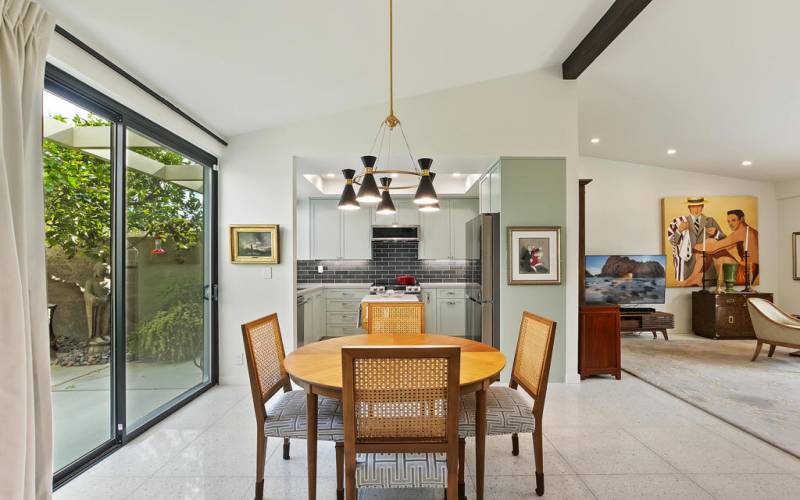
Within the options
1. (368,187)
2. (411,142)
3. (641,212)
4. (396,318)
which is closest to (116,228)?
(368,187)

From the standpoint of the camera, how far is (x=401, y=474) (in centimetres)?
153

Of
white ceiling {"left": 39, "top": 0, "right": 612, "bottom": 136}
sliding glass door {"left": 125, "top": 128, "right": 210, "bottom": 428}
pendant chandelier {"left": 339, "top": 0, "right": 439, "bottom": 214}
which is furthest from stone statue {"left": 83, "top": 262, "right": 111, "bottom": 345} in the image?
pendant chandelier {"left": 339, "top": 0, "right": 439, "bottom": 214}

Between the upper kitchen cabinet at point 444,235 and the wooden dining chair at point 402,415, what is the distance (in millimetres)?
4508

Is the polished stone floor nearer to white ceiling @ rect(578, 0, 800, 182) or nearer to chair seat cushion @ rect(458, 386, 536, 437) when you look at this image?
chair seat cushion @ rect(458, 386, 536, 437)

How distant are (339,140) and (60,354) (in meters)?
2.64

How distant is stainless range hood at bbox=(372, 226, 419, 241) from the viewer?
589cm

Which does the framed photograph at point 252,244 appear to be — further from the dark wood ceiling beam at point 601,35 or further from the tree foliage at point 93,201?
the dark wood ceiling beam at point 601,35

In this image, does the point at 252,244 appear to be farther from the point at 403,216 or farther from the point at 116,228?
the point at 403,216

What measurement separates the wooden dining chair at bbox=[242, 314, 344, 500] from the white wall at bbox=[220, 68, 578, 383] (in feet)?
5.06

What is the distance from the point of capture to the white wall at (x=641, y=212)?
599cm

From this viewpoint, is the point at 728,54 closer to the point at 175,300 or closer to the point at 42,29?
the point at 42,29

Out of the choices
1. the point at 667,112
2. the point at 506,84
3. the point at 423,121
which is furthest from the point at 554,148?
the point at 667,112

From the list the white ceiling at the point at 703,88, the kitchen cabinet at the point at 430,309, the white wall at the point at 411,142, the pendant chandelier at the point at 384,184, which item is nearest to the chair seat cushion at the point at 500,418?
the pendant chandelier at the point at 384,184

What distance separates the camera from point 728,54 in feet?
9.89
